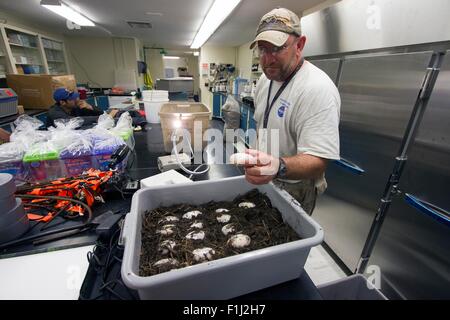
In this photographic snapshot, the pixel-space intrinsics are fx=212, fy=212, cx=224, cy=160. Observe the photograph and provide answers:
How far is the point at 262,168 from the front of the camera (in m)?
0.72

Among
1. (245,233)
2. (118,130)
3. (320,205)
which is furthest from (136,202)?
(320,205)

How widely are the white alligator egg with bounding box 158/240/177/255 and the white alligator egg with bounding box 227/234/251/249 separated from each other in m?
0.17

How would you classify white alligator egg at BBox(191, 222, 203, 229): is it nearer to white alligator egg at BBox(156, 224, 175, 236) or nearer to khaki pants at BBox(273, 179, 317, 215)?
white alligator egg at BBox(156, 224, 175, 236)

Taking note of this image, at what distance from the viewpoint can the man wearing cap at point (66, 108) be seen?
2502 mm

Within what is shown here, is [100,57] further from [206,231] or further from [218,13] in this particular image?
[206,231]

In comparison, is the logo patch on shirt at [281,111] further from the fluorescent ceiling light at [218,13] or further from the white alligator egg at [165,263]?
the fluorescent ceiling light at [218,13]

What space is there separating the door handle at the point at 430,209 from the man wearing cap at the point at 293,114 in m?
0.60

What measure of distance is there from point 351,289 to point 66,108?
3372mm

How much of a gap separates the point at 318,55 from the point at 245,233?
2184mm

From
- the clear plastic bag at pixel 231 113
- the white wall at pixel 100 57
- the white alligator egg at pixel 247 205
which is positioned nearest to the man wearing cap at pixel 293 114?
the white alligator egg at pixel 247 205

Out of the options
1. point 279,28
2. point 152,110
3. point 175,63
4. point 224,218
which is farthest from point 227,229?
point 175,63

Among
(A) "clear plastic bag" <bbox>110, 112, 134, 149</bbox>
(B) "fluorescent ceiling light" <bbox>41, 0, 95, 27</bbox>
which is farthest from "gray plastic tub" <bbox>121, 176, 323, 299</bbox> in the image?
(B) "fluorescent ceiling light" <bbox>41, 0, 95, 27</bbox>

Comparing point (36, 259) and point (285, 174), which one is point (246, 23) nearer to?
point (285, 174)

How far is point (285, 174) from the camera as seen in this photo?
768 millimetres
